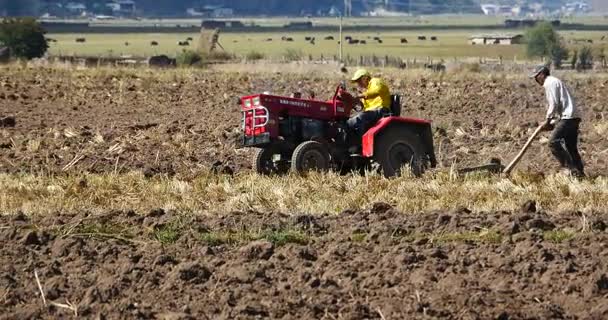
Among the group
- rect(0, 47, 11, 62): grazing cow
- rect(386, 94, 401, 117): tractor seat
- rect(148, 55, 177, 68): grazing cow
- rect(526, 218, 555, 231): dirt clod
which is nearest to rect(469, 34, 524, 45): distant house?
rect(148, 55, 177, 68): grazing cow

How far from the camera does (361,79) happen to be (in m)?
17.2

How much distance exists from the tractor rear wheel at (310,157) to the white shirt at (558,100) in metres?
2.73

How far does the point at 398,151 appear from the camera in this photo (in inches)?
688

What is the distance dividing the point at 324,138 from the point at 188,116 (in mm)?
11097

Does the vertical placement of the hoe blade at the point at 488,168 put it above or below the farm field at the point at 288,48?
above

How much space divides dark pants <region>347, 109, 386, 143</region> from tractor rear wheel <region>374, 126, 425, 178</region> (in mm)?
225

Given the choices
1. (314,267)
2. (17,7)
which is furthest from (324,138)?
(17,7)

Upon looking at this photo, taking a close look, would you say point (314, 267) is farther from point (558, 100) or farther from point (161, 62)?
point (161, 62)

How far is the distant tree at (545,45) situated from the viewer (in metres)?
80.1

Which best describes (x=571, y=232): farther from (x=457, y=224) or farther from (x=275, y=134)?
(x=275, y=134)

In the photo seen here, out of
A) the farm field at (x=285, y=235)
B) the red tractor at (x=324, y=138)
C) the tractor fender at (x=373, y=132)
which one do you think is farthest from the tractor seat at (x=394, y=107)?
the farm field at (x=285, y=235)

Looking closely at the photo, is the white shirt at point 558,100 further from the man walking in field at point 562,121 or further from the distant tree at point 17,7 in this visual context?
the distant tree at point 17,7

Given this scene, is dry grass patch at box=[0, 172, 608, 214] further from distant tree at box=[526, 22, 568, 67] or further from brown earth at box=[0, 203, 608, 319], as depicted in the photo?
distant tree at box=[526, 22, 568, 67]

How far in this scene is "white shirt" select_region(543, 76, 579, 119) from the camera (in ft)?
55.0
